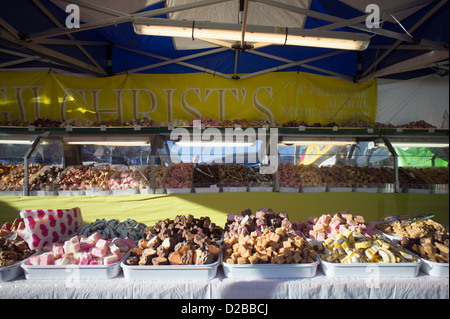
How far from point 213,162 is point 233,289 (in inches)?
106

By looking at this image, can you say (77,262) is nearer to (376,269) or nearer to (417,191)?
(376,269)

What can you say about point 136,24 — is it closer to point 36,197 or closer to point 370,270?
point 36,197

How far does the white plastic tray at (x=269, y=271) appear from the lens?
162 cm

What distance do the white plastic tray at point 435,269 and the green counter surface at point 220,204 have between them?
203 cm

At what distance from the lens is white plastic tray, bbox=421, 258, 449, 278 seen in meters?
1.63

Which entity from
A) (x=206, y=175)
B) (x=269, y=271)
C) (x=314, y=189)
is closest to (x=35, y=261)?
(x=269, y=271)

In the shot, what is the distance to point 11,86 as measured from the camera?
4879mm

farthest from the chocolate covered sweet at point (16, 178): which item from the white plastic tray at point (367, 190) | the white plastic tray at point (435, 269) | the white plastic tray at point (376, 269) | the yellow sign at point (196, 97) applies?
the white plastic tray at point (367, 190)

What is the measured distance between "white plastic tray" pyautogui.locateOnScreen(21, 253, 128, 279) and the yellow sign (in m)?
3.68

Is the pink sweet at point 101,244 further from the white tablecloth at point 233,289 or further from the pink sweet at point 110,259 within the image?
the white tablecloth at point 233,289

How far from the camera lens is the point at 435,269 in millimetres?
1652

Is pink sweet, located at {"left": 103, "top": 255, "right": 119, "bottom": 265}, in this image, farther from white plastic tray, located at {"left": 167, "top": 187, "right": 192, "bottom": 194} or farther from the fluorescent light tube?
the fluorescent light tube
